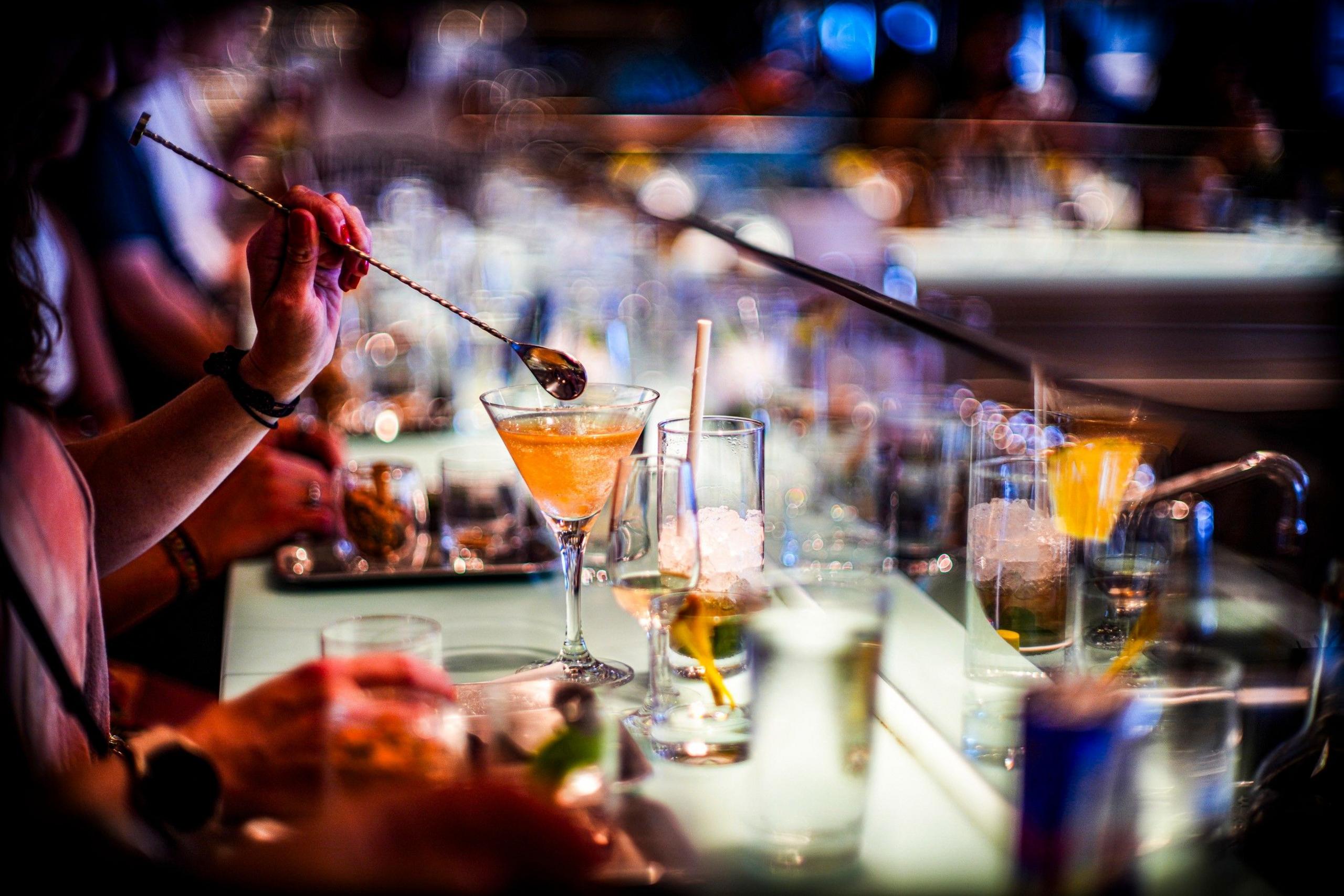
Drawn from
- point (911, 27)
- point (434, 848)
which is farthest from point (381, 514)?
point (911, 27)

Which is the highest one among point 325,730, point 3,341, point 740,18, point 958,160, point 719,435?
point 740,18

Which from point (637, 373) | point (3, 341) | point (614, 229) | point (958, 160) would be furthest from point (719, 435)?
point (958, 160)

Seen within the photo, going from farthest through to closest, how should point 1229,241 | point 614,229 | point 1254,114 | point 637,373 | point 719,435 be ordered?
1. point 1254,114
2. point 1229,241
3. point 614,229
4. point 637,373
5. point 719,435

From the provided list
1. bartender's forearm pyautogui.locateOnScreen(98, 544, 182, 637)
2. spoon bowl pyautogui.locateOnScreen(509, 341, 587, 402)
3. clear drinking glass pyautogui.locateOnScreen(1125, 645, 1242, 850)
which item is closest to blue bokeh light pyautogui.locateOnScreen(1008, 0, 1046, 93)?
spoon bowl pyautogui.locateOnScreen(509, 341, 587, 402)

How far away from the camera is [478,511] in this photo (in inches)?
65.0

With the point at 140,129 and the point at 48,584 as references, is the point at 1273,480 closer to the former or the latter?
the point at 48,584

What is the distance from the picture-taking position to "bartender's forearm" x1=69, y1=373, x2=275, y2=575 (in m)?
1.38

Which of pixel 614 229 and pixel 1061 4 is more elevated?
pixel 1061 4

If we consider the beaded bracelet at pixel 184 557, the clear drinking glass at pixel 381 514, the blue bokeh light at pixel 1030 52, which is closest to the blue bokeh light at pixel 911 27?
the blue bokeh light at pixel 1030 52

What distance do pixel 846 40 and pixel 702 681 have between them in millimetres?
6661

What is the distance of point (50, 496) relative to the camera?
107 centimetres

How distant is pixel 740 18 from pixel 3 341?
652 cm

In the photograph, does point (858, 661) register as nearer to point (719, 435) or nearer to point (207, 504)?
point (719, 435)

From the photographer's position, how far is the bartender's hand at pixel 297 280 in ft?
4.30
